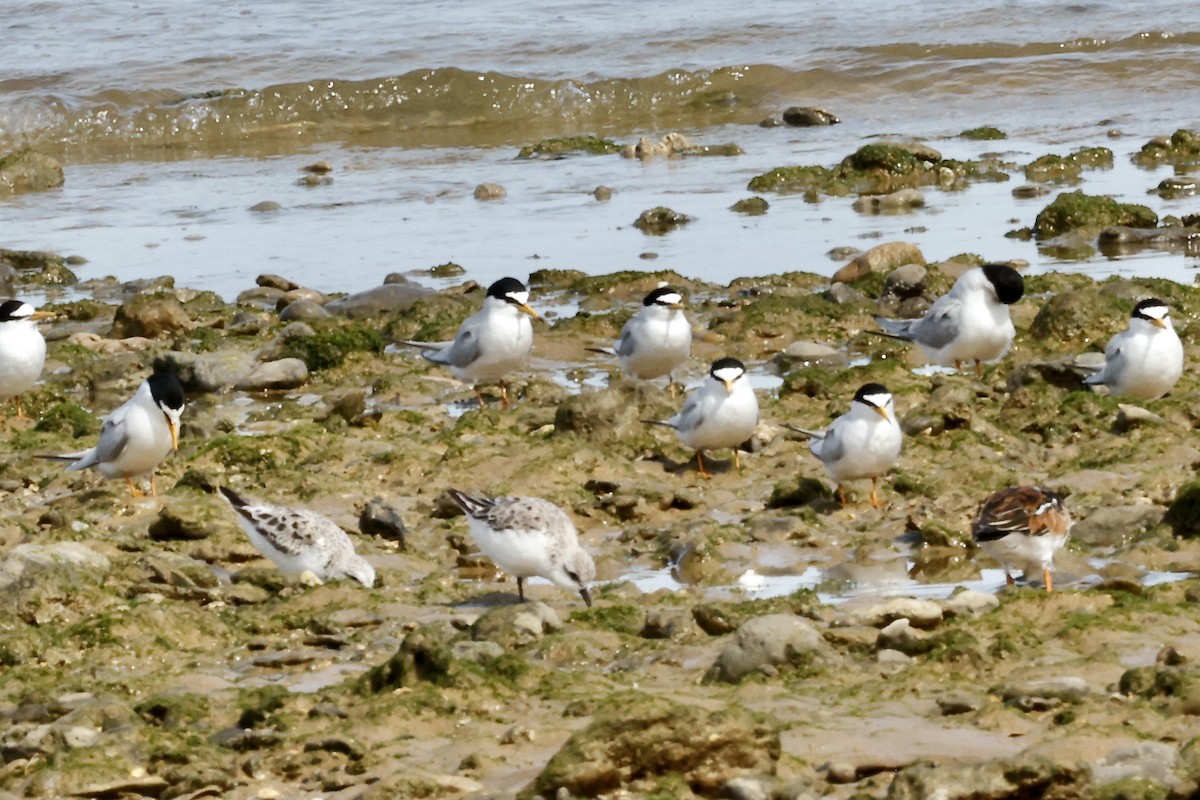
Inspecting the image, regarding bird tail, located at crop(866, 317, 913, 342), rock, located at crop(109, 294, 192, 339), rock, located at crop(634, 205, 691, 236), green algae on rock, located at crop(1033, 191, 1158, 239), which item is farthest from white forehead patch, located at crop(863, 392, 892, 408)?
rock, located at crop(634, 205, 691, 236)

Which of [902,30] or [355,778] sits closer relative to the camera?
[355,778]

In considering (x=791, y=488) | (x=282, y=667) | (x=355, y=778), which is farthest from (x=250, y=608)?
(x=791, y=488)

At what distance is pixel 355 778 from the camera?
486 centimetres

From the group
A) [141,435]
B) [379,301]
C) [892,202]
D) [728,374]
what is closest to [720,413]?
[728,374]

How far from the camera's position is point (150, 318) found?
499 inches

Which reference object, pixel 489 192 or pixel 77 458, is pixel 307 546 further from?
pixel 489 192

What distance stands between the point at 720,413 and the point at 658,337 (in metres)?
1.81

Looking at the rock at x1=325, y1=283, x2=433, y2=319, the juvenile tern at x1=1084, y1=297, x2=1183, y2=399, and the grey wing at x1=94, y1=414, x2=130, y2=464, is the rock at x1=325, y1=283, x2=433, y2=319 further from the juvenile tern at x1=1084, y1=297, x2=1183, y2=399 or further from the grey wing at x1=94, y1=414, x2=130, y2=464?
the juvenile tern at x1=1084, y1=297, x2=1183, y2=399

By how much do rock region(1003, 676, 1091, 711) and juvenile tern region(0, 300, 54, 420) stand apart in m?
7.23

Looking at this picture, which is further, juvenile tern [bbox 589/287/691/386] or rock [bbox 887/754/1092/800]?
juvenile tern [bbox 589/287/691/386]

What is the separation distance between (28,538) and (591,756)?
4289mm

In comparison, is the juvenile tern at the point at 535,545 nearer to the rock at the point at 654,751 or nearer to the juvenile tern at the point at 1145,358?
the rock at the point at 654,751

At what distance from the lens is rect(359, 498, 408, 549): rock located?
7.99 metres

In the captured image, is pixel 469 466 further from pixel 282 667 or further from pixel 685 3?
pixel 685 3
